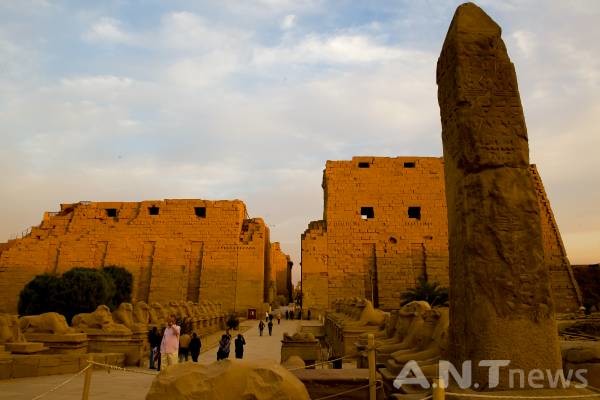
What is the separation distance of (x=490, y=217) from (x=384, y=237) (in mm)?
22729

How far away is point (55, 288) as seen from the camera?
18.6m

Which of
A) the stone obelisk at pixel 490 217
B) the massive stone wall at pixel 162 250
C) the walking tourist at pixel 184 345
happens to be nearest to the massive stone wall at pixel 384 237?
the massive stone wall at pixel 162 250

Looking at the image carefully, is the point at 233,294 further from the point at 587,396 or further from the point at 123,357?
the point at 587,396

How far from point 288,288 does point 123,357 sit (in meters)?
37.6

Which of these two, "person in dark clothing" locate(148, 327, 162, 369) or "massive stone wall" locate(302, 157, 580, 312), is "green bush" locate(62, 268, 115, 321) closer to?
"massive stone wall" locate(302, 157, 580, 312)

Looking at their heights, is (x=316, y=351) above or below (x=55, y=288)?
below

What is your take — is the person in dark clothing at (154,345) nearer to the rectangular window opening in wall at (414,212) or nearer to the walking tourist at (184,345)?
the walking tourist at (184,345)

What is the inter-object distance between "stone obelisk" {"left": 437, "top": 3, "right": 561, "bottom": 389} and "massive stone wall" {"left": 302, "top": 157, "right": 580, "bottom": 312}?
847 inches

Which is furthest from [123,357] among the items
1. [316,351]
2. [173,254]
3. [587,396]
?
[173,254]

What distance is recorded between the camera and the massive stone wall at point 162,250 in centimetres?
2580

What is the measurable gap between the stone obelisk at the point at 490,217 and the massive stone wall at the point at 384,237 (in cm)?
2151

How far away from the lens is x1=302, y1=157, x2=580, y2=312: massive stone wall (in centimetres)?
2428

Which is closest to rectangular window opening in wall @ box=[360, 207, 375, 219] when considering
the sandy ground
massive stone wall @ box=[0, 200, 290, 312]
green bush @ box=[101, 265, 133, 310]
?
massive stone wall @ box=[0, 200, 290, 312]

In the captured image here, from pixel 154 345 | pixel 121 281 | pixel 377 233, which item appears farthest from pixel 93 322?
pixel 377 233
